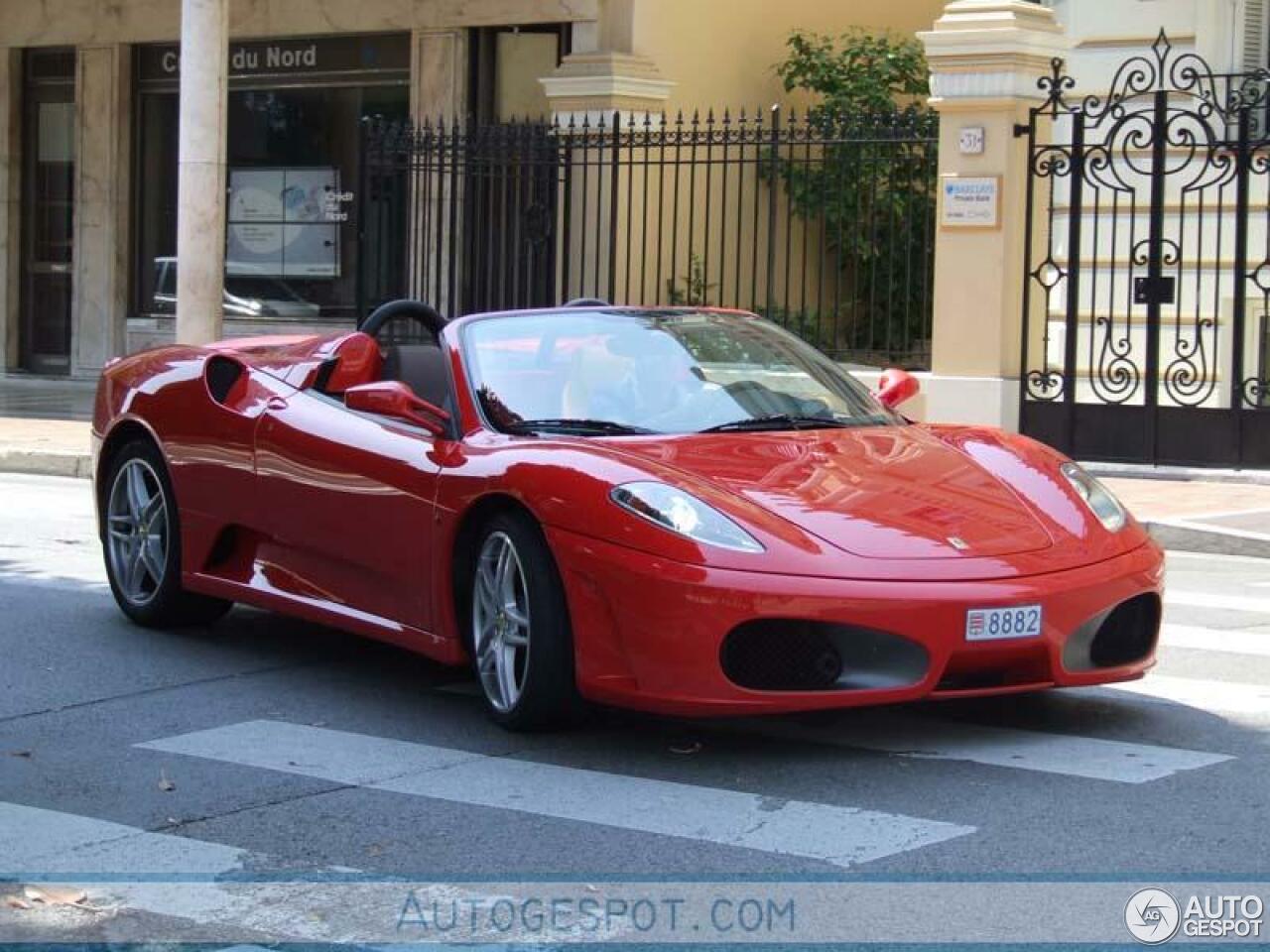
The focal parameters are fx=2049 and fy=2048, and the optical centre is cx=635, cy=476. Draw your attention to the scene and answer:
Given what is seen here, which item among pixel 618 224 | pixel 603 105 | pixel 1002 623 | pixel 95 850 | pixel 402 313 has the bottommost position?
pixel 95 850

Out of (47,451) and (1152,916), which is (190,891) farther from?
(47,451)

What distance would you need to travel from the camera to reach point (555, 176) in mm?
18953

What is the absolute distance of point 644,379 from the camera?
7.14m

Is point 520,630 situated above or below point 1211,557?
above

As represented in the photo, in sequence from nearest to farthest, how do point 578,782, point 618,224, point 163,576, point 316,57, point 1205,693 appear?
point 578,782 → point 1205,693 → point 163,576 → point 618,224 → point 316,57

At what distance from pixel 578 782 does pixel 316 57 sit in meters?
17.8

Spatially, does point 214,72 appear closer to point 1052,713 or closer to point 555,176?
point 555,176

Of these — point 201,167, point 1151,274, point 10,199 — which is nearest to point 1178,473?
point 1151,274

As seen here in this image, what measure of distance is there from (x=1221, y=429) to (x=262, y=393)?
897 centimetres

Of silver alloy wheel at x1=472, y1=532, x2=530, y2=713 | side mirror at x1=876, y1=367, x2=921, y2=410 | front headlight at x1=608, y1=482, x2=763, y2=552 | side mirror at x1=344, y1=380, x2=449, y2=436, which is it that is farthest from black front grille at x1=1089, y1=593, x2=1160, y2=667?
side mirror at x1=344, y1=380, x2=449, y2=436

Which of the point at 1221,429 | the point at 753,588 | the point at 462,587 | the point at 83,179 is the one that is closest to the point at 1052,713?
the point at 753,588

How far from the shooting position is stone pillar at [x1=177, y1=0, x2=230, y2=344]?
667 inches

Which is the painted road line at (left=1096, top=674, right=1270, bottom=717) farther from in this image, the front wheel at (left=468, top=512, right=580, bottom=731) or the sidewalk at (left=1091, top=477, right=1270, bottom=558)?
the sidewalk at (left=1091, top=477, right=1270, bottom=558)

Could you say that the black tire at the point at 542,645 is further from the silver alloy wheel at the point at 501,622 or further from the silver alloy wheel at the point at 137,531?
the silver alloy wheel at the point at 137,531
